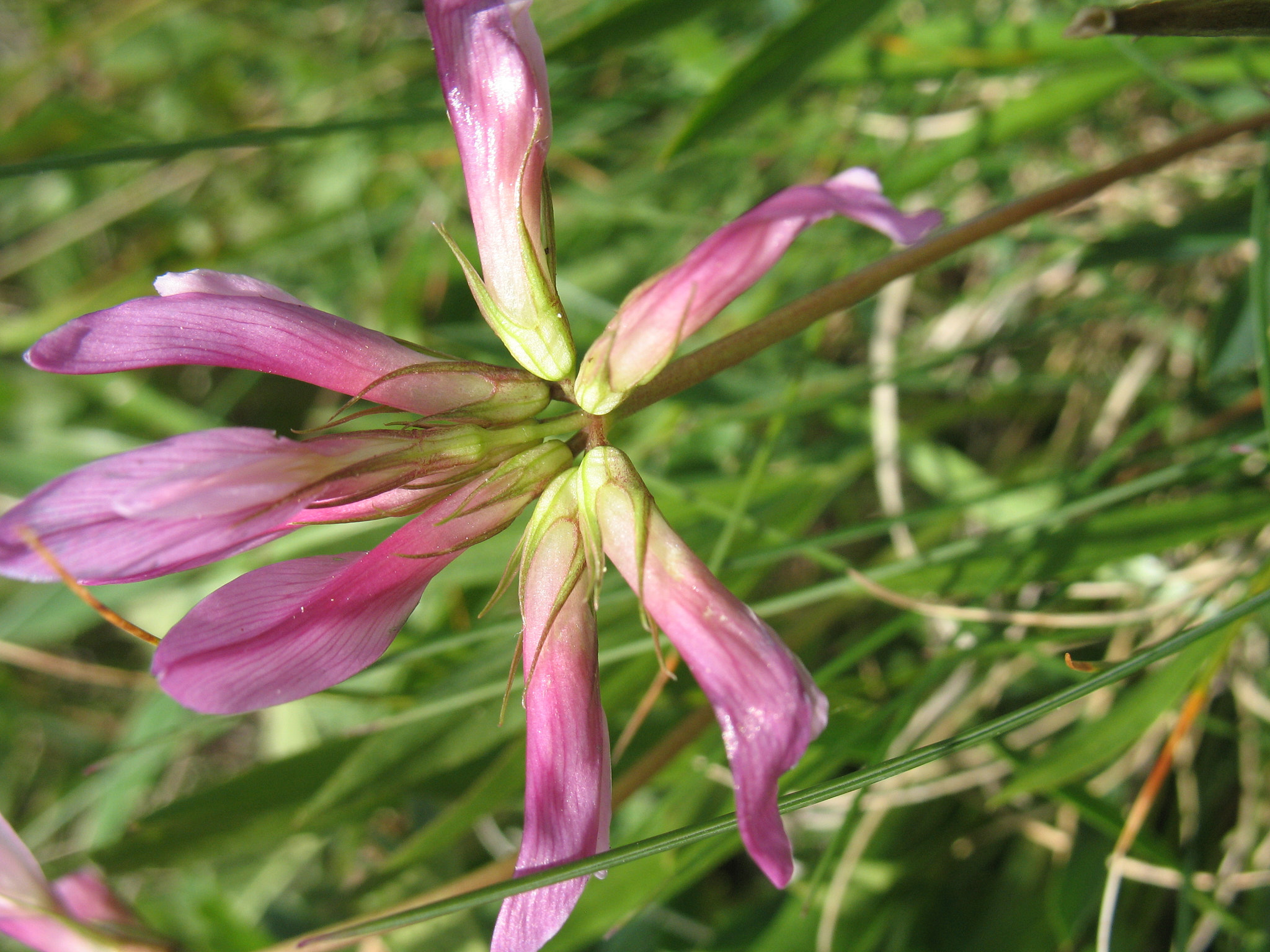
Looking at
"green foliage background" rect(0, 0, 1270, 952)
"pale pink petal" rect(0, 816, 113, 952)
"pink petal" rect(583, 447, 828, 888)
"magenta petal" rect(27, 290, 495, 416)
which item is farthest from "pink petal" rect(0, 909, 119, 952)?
"pink petal" rect(583, 447, 828, 888)

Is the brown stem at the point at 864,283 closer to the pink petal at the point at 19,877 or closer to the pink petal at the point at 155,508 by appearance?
the pink petal at the point at 155,508

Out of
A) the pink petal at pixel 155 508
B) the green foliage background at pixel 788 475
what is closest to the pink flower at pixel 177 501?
the pink petal at pixel 155 508

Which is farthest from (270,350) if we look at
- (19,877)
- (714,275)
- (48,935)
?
(48,935)

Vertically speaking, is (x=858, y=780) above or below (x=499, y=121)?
below

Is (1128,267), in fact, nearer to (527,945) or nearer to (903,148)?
(903,148)

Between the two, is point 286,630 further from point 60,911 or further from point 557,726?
point 60,911
